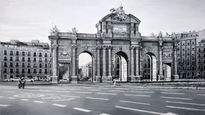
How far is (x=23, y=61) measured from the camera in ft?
322

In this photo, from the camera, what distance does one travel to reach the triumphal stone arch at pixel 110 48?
54.4 meters

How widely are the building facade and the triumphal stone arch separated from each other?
47205 millimetres

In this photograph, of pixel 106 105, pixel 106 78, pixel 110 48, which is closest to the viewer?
pixel 106 105

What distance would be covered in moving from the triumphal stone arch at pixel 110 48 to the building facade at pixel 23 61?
1858 inches

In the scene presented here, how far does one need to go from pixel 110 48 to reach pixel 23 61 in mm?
54171

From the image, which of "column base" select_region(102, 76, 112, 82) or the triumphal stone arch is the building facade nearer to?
the triumphal stone arch

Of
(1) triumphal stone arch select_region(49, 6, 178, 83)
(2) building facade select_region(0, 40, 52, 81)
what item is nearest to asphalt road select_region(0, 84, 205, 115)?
(1) triumphal stone arch select_region(49, 6, 178, 83)

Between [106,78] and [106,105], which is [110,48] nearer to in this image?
[106,78]

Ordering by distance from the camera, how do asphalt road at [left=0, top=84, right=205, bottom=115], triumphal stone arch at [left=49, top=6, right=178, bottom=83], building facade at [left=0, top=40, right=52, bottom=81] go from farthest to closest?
building facade at [left=0, top=40, right=52, bottom=81]
triumphal stone arch at [left=49, top=6, right=178, bottom=83]
asphalt road at [left=0, top=84, right=205, bottom=115]

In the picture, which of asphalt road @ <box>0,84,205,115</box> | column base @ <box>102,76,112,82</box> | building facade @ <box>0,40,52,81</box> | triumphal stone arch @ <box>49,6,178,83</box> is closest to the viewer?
asphalt road @ <box>0,84,205,115</box>

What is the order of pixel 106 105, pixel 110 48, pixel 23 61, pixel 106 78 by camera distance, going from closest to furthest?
pixel 106 105
pixel 106 78
pixel 110 48
pixel 23 61

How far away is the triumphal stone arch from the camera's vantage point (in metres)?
54.4

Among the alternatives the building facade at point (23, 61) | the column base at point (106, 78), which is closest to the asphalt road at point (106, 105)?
the column base at point (106, 78)

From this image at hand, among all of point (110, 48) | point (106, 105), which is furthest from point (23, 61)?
point (106, 105)
